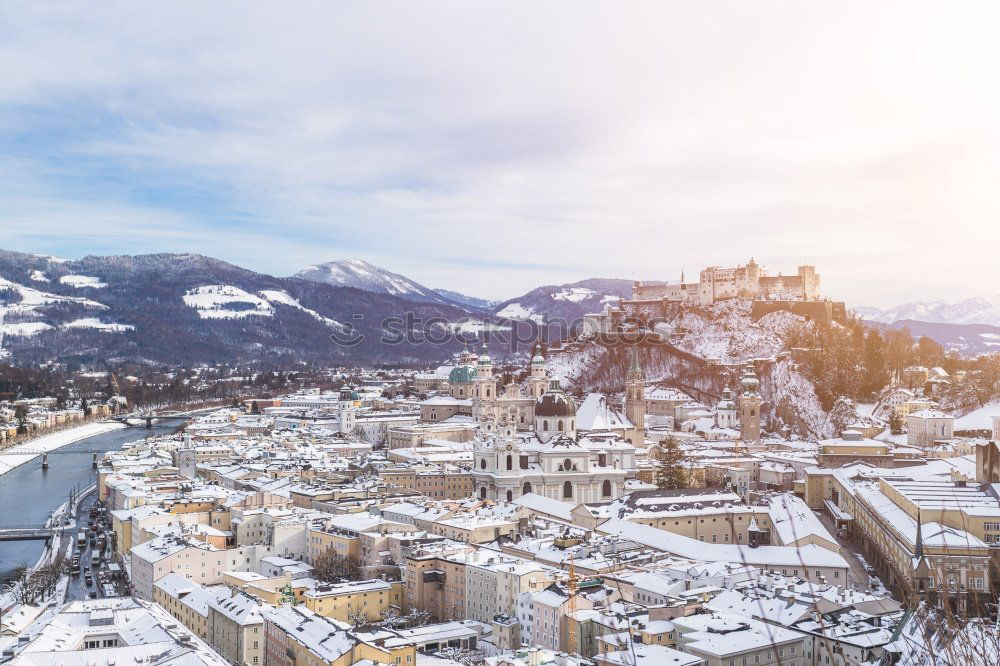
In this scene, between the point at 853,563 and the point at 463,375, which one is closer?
the point at 853,563

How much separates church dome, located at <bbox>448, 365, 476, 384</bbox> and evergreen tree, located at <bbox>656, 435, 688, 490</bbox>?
635 inches

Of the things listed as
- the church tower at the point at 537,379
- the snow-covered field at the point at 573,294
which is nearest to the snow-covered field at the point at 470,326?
the snow-covered field at the point at 573,294

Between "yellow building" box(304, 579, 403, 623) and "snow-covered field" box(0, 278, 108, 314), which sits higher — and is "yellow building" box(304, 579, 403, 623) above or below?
below

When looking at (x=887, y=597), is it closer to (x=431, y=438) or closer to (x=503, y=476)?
(x=503, y=476)

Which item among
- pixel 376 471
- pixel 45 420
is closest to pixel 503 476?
pixel 376 471

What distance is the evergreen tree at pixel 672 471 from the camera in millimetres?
28062

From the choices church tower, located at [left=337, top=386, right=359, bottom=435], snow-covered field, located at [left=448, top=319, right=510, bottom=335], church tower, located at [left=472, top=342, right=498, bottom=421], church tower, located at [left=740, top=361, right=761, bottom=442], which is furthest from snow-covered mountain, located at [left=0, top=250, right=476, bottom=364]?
church tower, located at [left=740, top=361, right=761, bottom=442]

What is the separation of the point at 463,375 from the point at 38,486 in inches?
717

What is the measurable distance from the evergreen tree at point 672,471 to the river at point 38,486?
1561 centimetres

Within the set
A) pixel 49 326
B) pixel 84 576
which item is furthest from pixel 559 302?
pixel 84 576

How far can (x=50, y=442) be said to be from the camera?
4669 cm

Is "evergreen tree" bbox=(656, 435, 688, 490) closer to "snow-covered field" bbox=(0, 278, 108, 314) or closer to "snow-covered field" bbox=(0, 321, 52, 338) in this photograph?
"snow-covered field" bbox=(0, 321, 52, 338)

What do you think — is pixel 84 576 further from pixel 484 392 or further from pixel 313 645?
pixel 484 392

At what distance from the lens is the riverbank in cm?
3972
